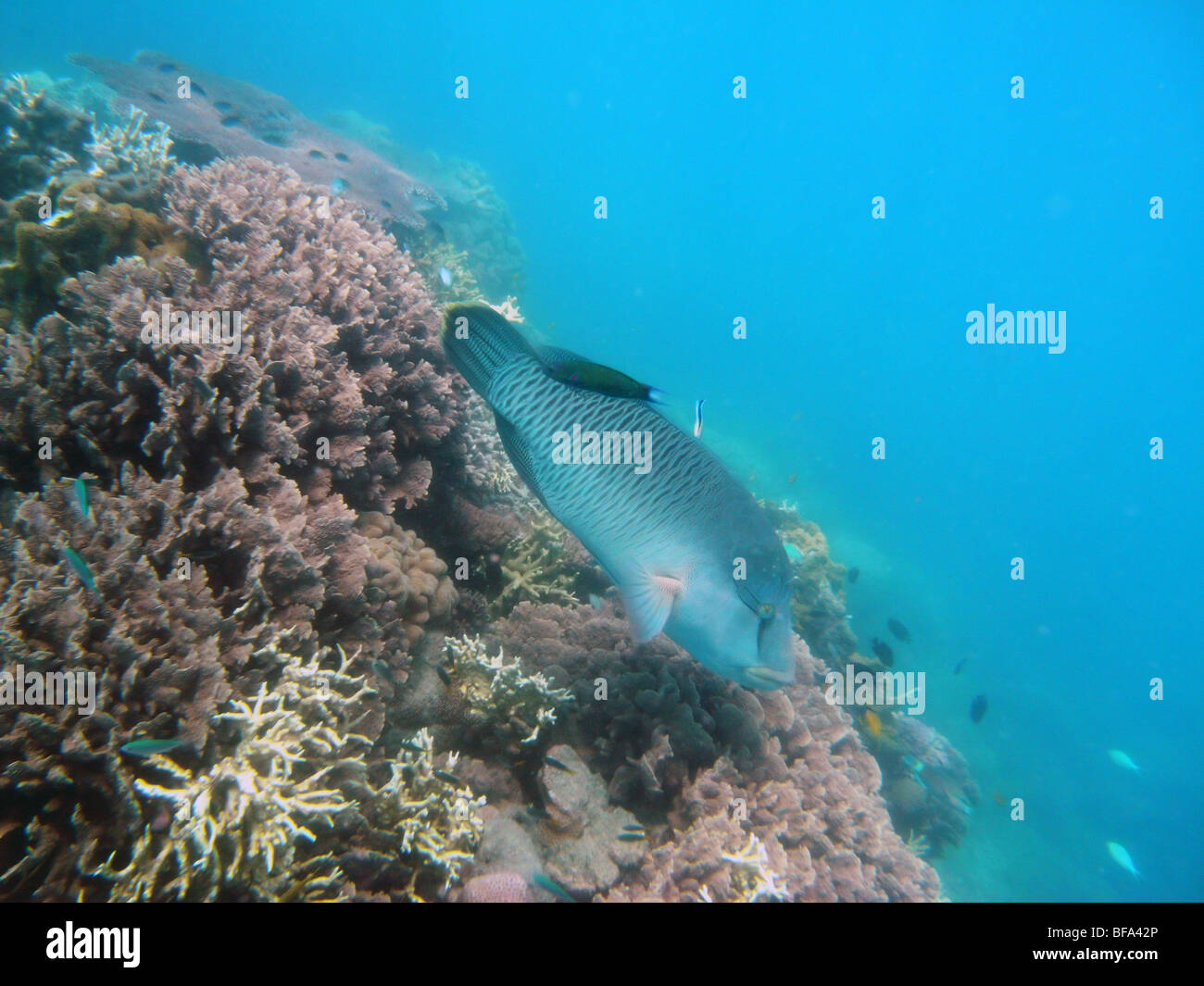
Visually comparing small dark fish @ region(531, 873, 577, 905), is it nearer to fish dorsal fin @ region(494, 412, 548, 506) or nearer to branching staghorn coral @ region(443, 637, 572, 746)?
branching staghorn coral @ region(443, 637, 572, 746)

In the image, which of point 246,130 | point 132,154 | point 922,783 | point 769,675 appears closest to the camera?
point 769,675

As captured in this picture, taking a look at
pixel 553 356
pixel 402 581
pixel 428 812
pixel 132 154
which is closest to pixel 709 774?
pixel 428 812

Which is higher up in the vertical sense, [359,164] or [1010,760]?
[359,164]

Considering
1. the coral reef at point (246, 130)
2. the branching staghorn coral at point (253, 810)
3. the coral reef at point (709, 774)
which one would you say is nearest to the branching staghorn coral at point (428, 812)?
the branching staghorn coral at point (253, 810)

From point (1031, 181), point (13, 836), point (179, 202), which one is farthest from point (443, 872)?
point (1031, 181)

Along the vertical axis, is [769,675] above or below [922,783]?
above

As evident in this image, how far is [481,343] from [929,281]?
5242 inches

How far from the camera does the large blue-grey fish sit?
2.51 metres

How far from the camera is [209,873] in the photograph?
71.1 inches

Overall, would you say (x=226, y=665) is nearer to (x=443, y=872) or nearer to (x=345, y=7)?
(x=443, y=872)

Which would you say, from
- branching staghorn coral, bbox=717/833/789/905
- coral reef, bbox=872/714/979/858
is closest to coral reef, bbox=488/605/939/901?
branching staghorn coral, bbox=717/833/789/905

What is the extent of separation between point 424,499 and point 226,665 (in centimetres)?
207

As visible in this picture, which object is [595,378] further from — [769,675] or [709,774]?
[709,774]

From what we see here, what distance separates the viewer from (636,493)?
99.4 inches
